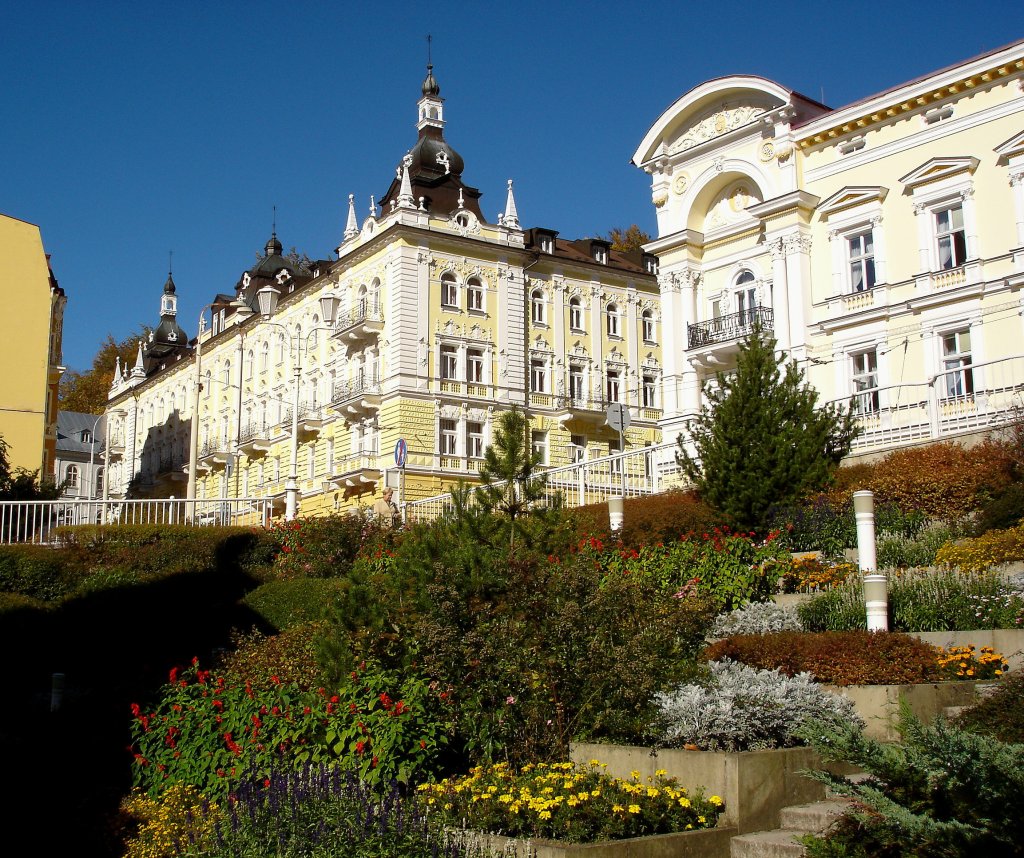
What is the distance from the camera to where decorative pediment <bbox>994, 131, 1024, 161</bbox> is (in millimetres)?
27656

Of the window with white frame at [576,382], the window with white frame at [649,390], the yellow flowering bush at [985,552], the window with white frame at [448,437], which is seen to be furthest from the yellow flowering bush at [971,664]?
the window with white frame at [649,390]

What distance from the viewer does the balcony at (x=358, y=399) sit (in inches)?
1864

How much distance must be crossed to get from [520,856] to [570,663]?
282 cm

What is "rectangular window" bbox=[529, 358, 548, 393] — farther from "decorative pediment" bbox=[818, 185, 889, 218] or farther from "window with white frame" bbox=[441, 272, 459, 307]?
"decorative pediment" bbox=[818, 185, 889, 218]

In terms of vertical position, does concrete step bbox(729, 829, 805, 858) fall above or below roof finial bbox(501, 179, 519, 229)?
below

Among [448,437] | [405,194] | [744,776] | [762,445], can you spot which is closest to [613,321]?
[448,437]

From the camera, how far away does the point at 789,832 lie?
8094 millimetres

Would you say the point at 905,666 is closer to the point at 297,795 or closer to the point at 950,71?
the point at 297,795

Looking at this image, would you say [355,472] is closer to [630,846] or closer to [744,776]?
[744,776]

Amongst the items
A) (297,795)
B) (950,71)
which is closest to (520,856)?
(297,795)

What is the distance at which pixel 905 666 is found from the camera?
409 inches

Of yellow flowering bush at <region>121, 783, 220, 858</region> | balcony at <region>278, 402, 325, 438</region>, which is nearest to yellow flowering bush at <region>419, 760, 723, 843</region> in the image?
yellow flowering bush at <region>121, 783, 220, 858</region>

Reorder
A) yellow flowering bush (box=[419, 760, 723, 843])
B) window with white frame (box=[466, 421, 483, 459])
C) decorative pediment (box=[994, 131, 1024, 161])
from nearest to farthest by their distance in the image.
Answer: yellow flowering bush (box=[419, 760, 723, 843])
decorative pediment (box=[994, 131, 1024, 161])
window with white frame (box=[466, 421, 483, 459])

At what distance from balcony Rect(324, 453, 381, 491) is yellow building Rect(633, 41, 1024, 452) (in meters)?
15.5
